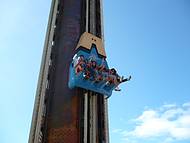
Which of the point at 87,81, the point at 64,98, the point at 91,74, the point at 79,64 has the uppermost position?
the point at 79,64

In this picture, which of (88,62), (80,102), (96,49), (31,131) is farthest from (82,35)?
(31,131)

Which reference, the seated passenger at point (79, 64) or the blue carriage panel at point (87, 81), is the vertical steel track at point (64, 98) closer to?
the blue carriage panel at point (87, 81)

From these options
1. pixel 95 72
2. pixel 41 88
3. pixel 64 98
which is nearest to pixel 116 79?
pixel 95 72

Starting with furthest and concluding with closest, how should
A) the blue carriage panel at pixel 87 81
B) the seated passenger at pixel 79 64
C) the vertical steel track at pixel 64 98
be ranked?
the blue carriage panel at pixel 87 81, the seated passenger at pixel 79 64, the vertical steel track at pixel 64 98

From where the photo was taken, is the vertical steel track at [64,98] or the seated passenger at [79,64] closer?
the vertical steel track at [64,98]

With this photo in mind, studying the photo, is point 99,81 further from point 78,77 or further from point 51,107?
point 51,107

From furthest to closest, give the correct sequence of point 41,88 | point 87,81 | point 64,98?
1. point 41,88
2. point 64,98
3. point 87,81

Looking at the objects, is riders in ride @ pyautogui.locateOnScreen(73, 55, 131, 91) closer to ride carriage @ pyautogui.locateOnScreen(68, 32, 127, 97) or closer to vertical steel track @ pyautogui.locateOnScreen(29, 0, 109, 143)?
ride carriage @ pyautogui.locateOnScreen(68, 32, 127, 97)

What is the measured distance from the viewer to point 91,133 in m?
9.14

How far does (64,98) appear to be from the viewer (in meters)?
9.91

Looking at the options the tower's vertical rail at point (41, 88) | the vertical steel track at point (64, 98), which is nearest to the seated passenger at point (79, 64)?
the vertical steel track at point (64, 98)

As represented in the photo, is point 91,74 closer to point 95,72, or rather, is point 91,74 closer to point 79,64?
point 95,72

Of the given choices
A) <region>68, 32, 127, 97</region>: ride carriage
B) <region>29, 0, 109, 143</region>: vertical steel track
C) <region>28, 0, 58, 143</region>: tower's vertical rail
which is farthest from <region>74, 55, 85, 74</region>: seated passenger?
<region>28, 0, 58, 143</region>: tower's vertical rail

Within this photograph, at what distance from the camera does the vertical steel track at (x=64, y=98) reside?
9133 millimetres
